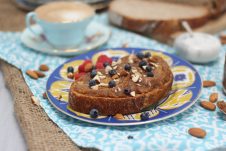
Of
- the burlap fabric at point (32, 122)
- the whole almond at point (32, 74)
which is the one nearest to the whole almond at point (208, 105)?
the burlap fabric at point (32, 122)

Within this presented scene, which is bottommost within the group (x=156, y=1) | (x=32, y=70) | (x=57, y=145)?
(x=57, y=145)

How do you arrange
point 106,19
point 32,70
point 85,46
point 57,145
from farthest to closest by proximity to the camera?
point 106,19 → point 85,46 → point 32,70 → point 57,145

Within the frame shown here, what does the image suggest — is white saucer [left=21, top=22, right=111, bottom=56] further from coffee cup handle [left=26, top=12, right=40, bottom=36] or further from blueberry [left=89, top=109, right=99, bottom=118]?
blueberry [left=89, top=109, right=99, bottom=118]

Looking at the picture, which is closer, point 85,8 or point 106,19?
point 85,8

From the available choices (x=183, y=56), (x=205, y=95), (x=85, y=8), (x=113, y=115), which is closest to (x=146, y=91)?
(x=113, y=115)

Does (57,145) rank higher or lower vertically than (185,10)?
lower

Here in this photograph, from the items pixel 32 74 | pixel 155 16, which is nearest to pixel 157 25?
pixel 155 16

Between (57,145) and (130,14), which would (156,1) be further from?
(57,145)

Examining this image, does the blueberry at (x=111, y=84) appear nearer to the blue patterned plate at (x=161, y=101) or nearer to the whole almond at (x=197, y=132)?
the blue patterned plate at (x=161, y=101)

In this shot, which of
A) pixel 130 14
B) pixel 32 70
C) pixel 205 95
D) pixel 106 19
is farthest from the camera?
pixel 106 19
